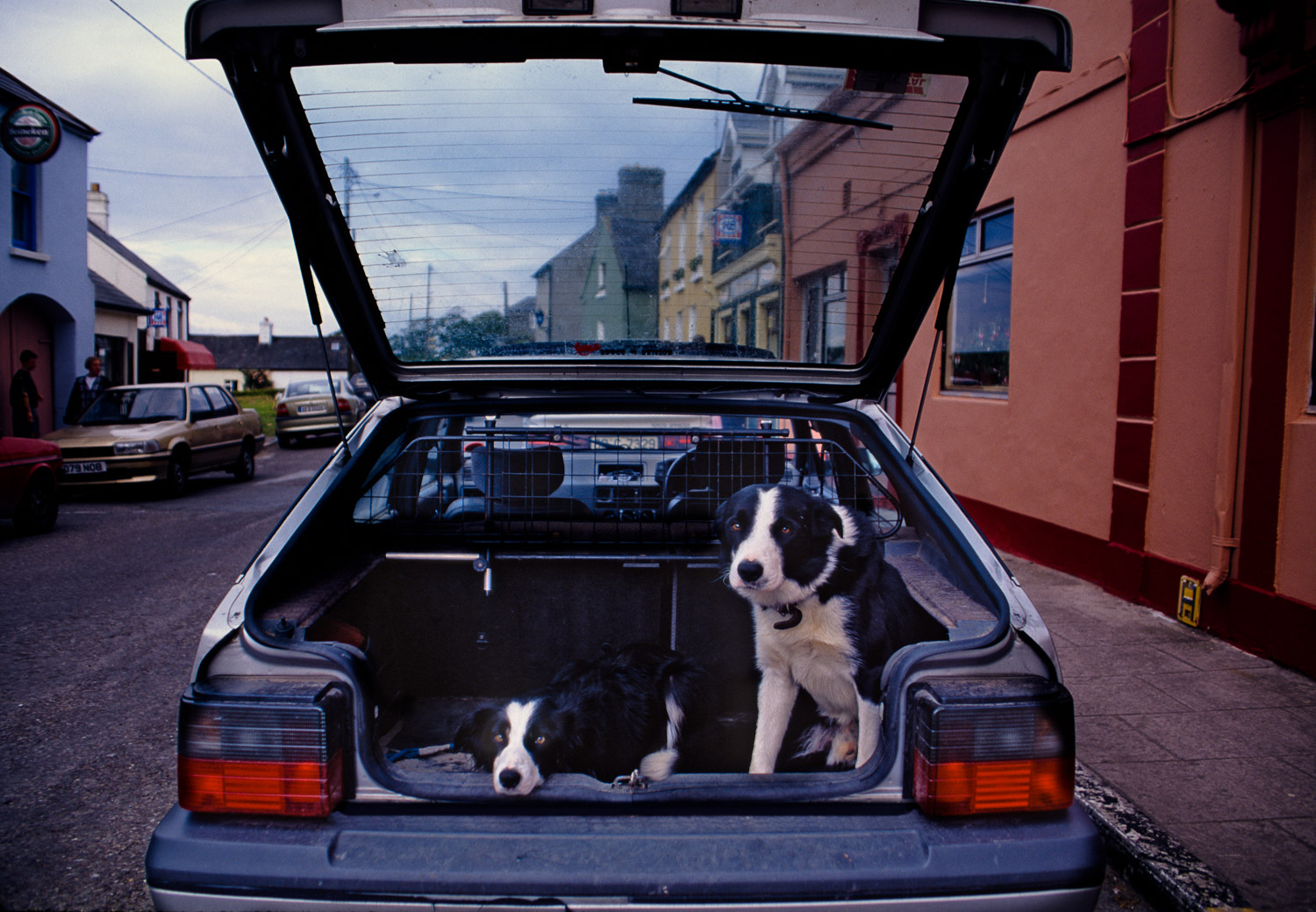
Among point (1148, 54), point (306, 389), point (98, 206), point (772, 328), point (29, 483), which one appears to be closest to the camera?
point (772, 328)

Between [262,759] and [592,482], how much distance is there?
1.59m

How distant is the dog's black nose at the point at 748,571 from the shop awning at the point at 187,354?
1010 inches

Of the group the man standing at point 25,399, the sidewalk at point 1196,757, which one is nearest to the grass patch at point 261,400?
the man standing at point 25,399

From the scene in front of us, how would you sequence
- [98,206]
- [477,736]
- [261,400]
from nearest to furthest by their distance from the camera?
[477,736], [98,206], [261,400]

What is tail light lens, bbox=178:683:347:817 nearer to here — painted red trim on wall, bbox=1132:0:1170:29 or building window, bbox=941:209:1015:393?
painted red trim on wall, bbox=1132:0:1170:29

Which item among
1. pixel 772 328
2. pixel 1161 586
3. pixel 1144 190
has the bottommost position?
pixel 1161 586

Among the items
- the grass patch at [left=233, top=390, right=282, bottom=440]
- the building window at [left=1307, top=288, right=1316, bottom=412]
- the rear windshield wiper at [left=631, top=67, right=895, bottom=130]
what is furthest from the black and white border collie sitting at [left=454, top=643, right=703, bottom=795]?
the grass patch at [left=233, top=390, right=282, bottom=440]

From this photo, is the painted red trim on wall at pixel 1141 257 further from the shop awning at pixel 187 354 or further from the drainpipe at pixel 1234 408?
the shop awning at pixel 187 354

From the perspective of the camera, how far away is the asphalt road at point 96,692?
2625 millimetres

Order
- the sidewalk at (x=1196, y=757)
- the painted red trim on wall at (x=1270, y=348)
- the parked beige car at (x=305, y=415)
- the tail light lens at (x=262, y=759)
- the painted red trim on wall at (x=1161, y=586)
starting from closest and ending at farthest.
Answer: the tail light lens at (x=262, y=759), the sidewalk at (x=1196, y=757), the painted red trim on wall at (x=1161, y=586), the painted red trim on wall at (x=1270, y=348), the parked beige car at (x=305, y=415)

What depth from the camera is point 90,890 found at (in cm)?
249

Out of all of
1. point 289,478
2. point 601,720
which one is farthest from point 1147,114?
point 289,478

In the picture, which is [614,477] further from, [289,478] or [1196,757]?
[289,478]

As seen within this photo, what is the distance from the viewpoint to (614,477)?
301 centimetres
